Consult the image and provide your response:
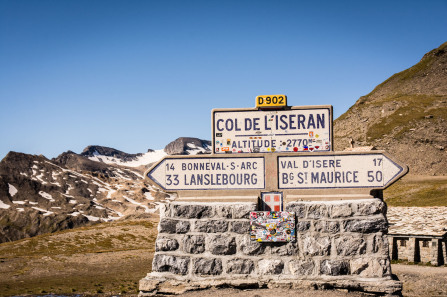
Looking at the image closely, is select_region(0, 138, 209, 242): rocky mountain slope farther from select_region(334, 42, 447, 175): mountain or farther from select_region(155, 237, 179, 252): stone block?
select_region(155, 237, 179, 252): stone block

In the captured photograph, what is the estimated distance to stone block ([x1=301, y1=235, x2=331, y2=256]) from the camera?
21.7 ft

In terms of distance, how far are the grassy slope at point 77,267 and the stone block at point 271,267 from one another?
818 centimetres

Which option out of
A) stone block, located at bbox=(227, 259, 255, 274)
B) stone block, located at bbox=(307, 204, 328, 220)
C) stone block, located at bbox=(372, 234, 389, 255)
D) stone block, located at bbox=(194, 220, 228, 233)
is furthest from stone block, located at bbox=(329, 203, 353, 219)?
stone block, located at bbox=(194, 220, 228, 233)

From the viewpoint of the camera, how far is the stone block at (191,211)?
694cm

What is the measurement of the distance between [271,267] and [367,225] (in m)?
1.71

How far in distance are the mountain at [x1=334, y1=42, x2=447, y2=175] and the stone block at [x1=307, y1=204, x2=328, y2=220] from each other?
66630mm

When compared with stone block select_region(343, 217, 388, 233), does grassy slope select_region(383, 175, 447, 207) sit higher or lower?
lower

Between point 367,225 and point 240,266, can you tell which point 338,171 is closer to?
point 367,225

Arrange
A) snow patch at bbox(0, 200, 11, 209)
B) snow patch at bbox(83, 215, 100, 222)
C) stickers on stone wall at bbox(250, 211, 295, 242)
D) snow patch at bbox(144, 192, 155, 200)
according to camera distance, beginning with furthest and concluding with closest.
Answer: snow patch at bbox(144, 192, 155, 200) → snow patch at bbox(0, 200, 11, 209) → snow patch at bbox(83, 215, 100, 222) → stickers on stone wall at bbox(250, 211, 295, 242)

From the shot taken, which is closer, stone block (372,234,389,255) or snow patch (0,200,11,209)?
stone block (372,234,389,255)

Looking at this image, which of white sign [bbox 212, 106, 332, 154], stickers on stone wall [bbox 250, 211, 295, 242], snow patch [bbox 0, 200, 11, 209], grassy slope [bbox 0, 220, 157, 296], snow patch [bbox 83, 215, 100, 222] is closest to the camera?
stickers on stone wall [bbox 250, 211, 295, 242]

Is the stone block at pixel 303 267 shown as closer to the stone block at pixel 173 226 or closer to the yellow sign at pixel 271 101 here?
the stone block at pixel 173 226

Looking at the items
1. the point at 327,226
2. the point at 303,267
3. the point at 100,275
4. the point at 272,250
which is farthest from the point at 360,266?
the point at 100,275

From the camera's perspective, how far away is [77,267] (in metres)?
22.3
